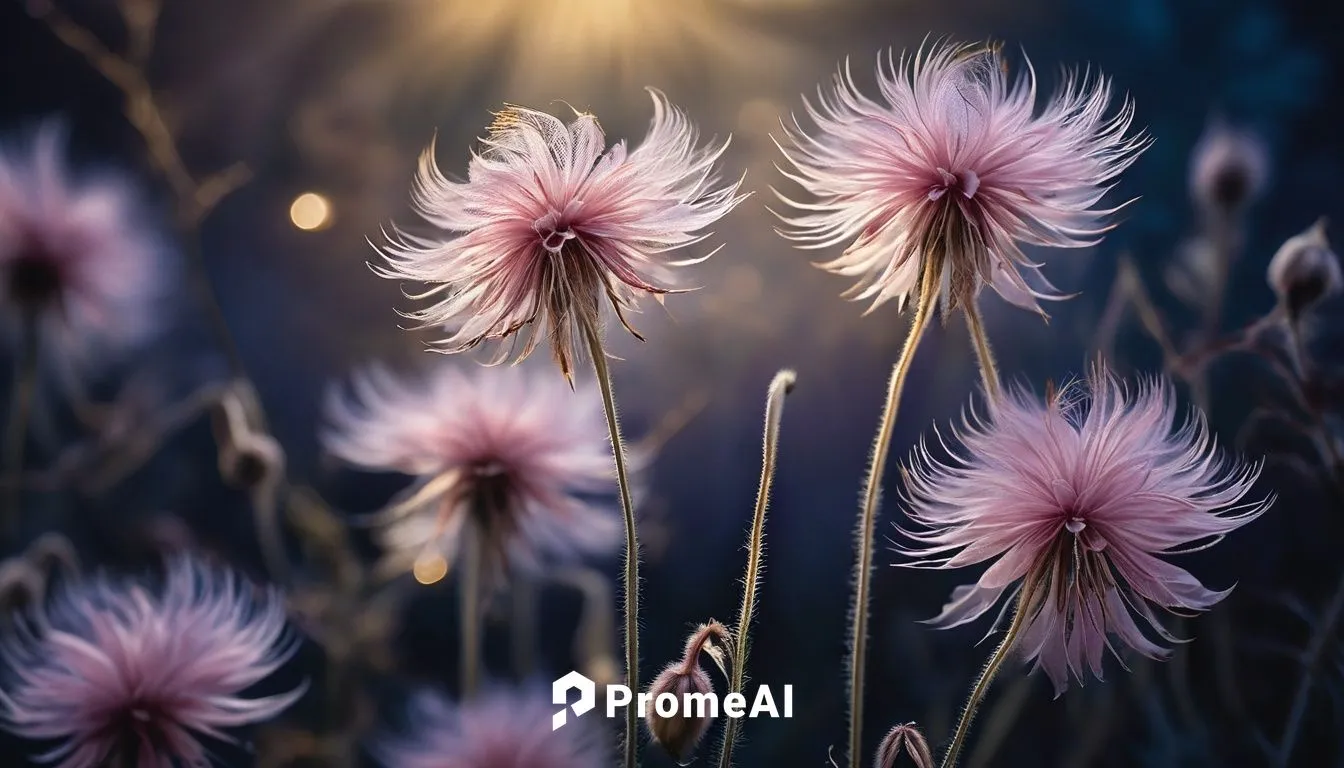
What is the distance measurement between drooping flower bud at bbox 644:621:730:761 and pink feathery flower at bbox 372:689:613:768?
0.20m

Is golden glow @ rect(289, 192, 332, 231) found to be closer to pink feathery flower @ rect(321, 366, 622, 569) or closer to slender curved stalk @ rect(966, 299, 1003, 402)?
pink feathery flower @ rect(321, 366, 622, 569)

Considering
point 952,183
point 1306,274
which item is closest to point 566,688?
point 952,183

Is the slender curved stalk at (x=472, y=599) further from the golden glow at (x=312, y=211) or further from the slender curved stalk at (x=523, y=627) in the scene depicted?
the golden glow at (x=312, y=211)

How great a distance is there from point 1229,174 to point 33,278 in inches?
39.3

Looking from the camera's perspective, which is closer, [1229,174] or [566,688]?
[566,688]

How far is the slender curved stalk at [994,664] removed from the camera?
1.36 ft

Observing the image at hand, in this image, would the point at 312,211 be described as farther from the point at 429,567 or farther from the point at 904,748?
the point at 904,748

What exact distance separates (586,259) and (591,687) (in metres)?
0.23

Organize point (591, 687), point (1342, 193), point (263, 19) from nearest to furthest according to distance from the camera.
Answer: point (591, 687)
point (1342, 193)
point (263, 19)

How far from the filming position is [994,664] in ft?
1.35

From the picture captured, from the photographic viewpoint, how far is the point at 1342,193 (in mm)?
1168

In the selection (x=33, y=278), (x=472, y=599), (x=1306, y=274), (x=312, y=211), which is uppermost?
(x=312, y=211)

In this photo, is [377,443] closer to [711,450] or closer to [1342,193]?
[711,450]

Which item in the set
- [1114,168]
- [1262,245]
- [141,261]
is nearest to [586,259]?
[1114,168]
